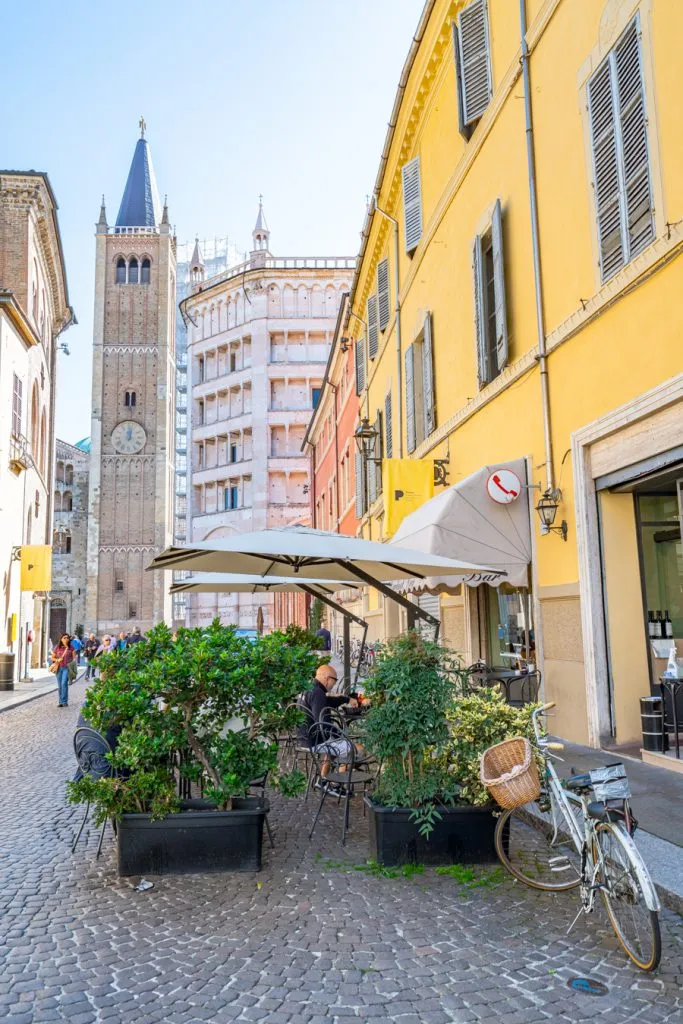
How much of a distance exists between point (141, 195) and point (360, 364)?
58452 millimetres

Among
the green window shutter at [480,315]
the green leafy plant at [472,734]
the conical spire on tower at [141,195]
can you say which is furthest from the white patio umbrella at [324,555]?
the conical spire on tower at [141,195]

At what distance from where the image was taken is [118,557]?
204 ft

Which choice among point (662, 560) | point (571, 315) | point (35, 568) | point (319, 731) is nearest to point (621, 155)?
point (571, 315)

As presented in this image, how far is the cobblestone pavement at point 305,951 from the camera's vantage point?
3.27 m

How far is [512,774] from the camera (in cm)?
446

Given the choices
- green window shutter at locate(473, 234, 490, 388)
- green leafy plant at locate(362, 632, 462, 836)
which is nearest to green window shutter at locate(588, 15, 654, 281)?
green window shutter at locate(473, 234, 490, 388)

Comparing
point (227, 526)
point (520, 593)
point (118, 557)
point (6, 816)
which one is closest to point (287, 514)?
point (227, 526)

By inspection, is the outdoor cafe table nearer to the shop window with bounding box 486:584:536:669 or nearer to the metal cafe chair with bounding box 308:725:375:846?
the shop window with bounding box 486:584:536:669

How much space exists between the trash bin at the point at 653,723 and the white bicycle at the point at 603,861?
240 cm

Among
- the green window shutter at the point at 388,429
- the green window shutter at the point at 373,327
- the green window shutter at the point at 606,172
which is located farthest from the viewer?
the green window shutter at the point at 373,327

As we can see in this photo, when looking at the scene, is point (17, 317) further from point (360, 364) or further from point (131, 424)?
point (131, 424)

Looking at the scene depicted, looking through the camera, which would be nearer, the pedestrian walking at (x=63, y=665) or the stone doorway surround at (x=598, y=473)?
the stone doorway surround at (x=598, y=473)

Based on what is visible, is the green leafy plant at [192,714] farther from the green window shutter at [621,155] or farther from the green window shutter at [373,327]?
the green window shutter at [373,327]

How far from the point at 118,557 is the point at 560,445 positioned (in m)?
57.0
